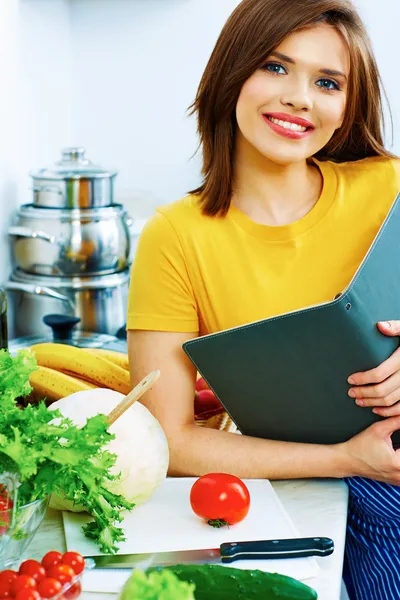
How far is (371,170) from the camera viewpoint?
1490mm

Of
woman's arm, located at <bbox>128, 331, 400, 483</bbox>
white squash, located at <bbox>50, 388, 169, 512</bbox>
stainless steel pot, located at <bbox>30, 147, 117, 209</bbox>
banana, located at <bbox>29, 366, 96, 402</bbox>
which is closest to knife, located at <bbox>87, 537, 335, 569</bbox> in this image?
white squash, located at <bbox>50, 388, 169, 512</bbox>

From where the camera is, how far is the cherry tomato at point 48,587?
30.0 inches

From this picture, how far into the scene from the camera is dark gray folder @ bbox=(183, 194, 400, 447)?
3.71 feet

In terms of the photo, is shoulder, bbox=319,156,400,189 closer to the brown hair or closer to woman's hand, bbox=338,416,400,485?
the brown hair

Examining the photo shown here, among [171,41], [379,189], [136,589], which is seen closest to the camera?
[136,589]

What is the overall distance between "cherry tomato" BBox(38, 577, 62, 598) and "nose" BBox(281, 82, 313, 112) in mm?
787

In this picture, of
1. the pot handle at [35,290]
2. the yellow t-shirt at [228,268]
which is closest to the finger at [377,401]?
the yellow t-shirt at [228,268]

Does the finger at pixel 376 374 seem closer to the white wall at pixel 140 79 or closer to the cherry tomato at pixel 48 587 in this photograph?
the cherry tomato at pixel 48 587

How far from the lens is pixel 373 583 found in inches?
51.6

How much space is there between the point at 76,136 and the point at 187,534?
2.44m

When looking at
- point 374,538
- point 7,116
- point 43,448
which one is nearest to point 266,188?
point 374,538

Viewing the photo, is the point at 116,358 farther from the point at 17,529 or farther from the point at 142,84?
the point at 142,84

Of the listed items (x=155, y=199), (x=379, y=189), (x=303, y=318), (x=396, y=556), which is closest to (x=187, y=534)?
(x=303, y=318)

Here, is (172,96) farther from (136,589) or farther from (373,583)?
(136,589)
